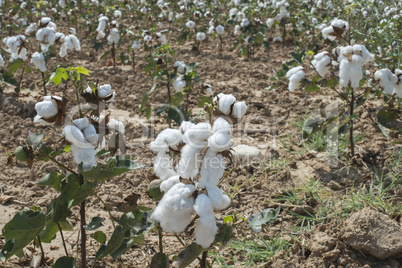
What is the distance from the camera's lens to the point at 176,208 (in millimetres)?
1104

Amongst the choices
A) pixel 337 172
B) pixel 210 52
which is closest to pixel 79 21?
pixel 210 52

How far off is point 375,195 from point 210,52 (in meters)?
4.29

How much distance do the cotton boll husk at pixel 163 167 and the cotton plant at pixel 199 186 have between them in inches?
3.4

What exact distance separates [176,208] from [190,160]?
15 cm

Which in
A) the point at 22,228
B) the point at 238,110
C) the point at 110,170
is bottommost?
the point at 22,228

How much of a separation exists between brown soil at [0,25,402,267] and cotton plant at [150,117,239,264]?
1.58 feet

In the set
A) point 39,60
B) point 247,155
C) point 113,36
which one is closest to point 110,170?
point 247,155

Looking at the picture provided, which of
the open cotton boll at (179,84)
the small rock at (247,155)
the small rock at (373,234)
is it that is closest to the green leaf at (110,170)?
the small rock at (373,234)

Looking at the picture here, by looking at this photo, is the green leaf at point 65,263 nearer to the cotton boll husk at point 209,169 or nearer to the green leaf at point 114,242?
the green leaf at point 114,242

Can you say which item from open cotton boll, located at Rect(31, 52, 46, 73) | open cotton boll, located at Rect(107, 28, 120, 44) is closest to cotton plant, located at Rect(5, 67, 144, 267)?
open cotton boll, located at Rect(31, 52, 46, 73)

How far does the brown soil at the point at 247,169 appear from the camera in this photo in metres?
1.82

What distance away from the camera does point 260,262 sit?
1842mm

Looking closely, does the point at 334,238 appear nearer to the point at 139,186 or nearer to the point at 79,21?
the point at 139,186

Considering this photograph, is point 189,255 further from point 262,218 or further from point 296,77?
point 296,77
